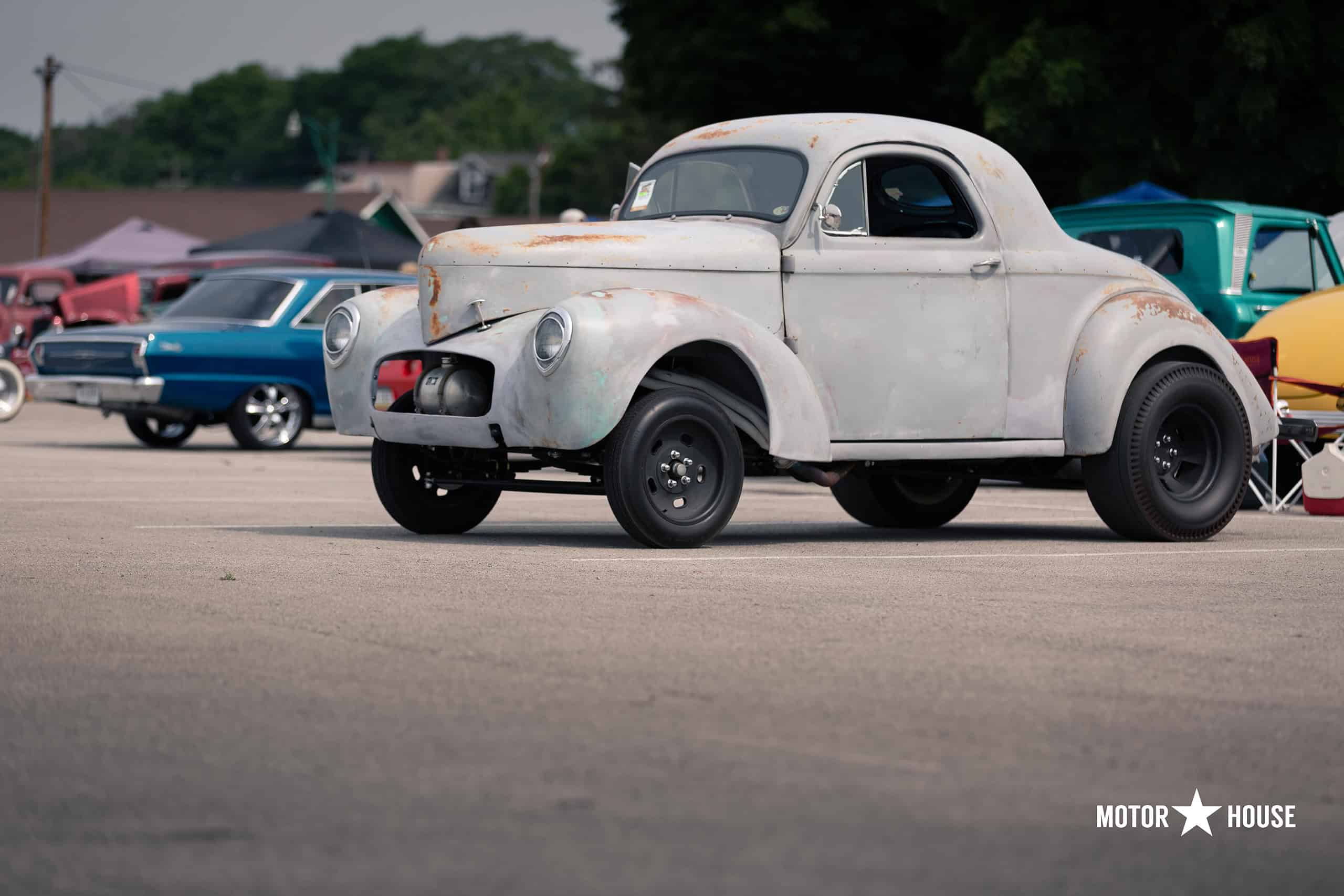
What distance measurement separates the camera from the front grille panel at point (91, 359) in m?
20.3

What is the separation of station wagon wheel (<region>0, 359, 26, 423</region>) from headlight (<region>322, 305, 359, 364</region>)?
16068 millimetres

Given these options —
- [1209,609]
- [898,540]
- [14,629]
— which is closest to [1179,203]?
[898,540]

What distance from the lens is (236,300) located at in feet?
70.7

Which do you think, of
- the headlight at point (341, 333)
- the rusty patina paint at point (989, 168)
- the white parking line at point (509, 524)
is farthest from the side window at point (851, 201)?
the headlight at point (341, 333)

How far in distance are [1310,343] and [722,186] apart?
5152 mm

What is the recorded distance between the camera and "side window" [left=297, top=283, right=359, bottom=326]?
21547mm

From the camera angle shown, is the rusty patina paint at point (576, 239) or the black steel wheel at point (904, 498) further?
the black steel wheel at point (904, 498)

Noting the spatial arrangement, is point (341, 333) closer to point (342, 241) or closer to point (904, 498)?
point (904, 498)

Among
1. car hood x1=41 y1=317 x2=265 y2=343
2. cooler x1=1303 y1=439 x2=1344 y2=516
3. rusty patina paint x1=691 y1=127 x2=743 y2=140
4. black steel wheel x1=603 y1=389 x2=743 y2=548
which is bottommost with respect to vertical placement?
cooler x1=1303 y1=439 x2=1344 y2=516

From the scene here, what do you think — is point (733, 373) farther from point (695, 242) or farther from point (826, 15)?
point (826, 15)

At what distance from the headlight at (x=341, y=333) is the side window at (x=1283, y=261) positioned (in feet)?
25.5

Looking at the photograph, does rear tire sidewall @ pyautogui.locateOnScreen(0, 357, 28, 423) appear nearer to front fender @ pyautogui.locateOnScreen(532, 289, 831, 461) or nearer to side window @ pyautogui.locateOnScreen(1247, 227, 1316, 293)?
side window @ pyautogui.locateOnScreen(1247, 227, 1316, 293)

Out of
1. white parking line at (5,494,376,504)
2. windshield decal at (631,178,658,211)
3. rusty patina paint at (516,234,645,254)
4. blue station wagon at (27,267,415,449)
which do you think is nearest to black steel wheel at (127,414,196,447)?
blue station wagon at (27,267,415,449)

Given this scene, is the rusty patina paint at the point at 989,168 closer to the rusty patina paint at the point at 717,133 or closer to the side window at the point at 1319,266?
the rusty patina paint at the point at 717,133
